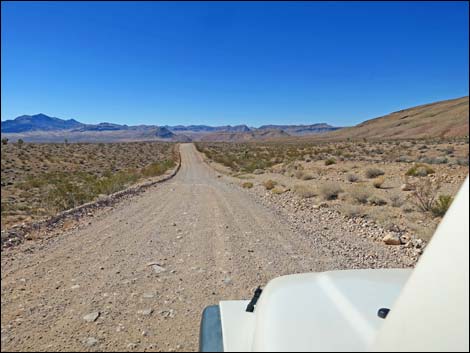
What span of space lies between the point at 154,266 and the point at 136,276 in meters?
0.51

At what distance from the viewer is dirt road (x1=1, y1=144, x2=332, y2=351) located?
3064mm

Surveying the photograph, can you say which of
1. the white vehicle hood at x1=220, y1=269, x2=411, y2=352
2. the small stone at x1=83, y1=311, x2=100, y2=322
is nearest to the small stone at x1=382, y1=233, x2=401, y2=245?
the white vehicle hood at x1=220, y1=269, x2=411, y2=352

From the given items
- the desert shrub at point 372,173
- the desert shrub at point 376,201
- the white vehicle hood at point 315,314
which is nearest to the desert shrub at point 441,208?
the desert shrub at point 376,201

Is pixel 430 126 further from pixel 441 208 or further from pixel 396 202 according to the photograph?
pixel 441 208

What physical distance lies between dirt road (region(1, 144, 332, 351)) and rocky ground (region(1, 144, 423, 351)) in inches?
0.5

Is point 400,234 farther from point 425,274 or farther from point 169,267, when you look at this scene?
point 425,274

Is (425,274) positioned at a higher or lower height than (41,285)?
higher

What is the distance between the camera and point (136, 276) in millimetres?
4762

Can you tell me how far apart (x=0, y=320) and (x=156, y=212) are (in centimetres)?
721

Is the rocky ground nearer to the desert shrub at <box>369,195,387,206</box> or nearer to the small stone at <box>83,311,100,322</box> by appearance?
the small stone at <box>83,311,100,322</box>

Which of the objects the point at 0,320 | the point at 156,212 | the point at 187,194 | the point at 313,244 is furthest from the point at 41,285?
the point at 187,194

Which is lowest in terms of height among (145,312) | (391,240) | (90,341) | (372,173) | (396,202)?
(372,173)

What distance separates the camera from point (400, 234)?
24.4 ft

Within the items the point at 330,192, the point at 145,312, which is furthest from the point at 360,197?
the point at 145,312
